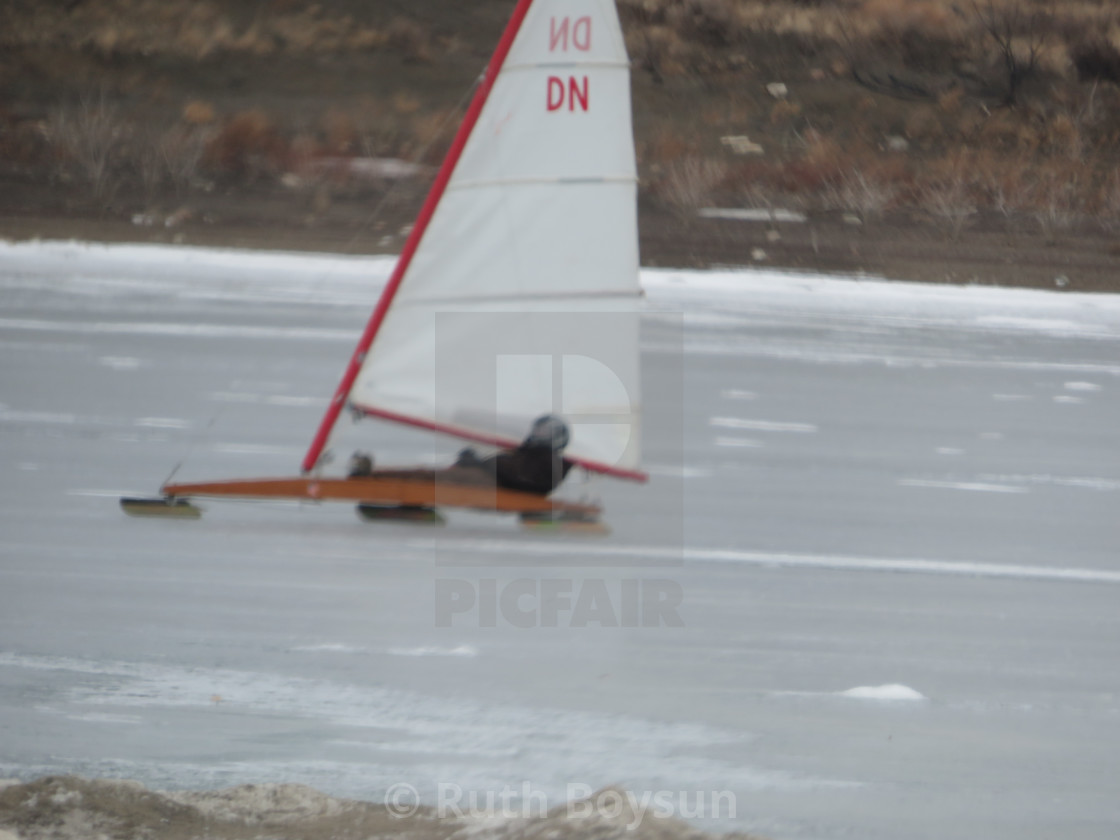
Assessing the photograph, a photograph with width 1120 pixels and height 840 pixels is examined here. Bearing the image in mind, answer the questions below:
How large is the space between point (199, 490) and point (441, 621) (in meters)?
1.58

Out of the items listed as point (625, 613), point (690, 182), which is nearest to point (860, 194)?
point (690, 182)

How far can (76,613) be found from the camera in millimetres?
4973

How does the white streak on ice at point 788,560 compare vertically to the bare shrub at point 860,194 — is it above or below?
below

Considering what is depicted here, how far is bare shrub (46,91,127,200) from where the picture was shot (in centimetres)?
1894

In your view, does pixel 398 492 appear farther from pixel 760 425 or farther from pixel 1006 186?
pixel 1006 186

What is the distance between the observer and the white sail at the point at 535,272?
580cm

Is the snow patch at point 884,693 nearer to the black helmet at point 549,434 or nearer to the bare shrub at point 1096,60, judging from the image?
the black helmet at point 549,434

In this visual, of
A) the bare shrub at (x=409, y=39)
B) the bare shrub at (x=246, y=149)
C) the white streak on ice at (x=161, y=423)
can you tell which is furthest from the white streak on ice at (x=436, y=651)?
the bare shrub at (x=409, y=39)

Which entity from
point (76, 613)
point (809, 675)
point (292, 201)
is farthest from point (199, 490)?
point (292, 201)

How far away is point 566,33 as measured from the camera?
18.9 ft

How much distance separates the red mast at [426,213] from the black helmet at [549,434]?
0.89m

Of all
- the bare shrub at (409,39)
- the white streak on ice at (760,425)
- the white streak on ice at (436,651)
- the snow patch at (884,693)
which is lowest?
the snow patch at (884,693)

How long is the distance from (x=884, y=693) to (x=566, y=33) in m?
3.07

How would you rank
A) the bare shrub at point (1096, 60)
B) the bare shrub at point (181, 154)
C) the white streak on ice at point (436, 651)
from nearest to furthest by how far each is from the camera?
the white streak on ice at point (436, 651), the bare shrub at point (181, 154), the bare shrub at point (1096, 60)
